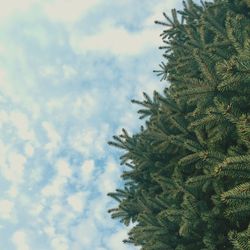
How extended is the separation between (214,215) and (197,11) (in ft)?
19.2

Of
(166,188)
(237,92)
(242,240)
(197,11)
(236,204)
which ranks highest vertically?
(197,11)

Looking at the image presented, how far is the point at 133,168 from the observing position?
9.26m

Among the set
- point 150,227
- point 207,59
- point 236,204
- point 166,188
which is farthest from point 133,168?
point 236,204

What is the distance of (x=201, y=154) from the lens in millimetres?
5340

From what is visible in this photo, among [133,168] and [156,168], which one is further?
[133,168]

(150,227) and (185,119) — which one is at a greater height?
(185,119)

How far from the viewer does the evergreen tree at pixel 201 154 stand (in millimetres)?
5004

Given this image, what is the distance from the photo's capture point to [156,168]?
27.5 ft

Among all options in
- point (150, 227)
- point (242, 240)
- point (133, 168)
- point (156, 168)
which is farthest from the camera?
point (133, 168)

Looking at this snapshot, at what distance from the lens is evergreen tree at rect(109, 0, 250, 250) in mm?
5004

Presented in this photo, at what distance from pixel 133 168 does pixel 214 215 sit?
11.3 feet

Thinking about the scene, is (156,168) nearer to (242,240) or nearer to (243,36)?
(243,36)

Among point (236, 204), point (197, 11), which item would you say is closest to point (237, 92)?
point (236, 204)

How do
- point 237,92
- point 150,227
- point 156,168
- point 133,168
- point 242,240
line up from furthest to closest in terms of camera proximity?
point 133,168 → point 156,168 → point 150,227 → point 237,92 → point 242,240
